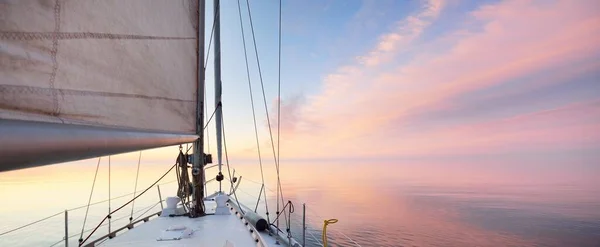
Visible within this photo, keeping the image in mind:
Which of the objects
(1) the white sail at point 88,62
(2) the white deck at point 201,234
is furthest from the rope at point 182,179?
(1) the white sail at point 88,62

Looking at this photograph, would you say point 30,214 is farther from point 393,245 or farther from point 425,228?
point 425,228

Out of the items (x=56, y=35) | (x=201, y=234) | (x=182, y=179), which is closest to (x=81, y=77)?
(x=56, y=35)

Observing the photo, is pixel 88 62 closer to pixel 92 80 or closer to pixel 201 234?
pixel 92 80

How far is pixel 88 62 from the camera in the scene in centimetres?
138

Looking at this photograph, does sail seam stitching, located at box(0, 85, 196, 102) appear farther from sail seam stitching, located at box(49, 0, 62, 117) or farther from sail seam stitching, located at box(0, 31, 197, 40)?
sail seam stitching, located at box(0, 31, 197, 40)

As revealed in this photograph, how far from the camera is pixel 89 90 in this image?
4.50 feet

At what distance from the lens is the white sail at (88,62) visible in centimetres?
94

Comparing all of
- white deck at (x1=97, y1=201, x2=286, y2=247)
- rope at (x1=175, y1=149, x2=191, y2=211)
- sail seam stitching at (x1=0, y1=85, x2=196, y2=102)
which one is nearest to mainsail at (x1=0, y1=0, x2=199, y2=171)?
sail seam stitching at (x1=0, y1=85, x2=196, y2=102)

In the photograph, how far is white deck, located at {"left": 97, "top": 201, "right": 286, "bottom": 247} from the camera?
130 inches

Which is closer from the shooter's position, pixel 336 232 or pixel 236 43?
pixel 236 43

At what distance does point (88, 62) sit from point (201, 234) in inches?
115

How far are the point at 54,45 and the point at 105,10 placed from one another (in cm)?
45

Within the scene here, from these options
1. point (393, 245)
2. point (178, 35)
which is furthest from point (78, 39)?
point (393, 245)

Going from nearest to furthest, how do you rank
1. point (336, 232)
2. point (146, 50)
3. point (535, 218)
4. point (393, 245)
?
point (146, 50) < point (393, 245) < point (336, 232) < point (535, 218)
